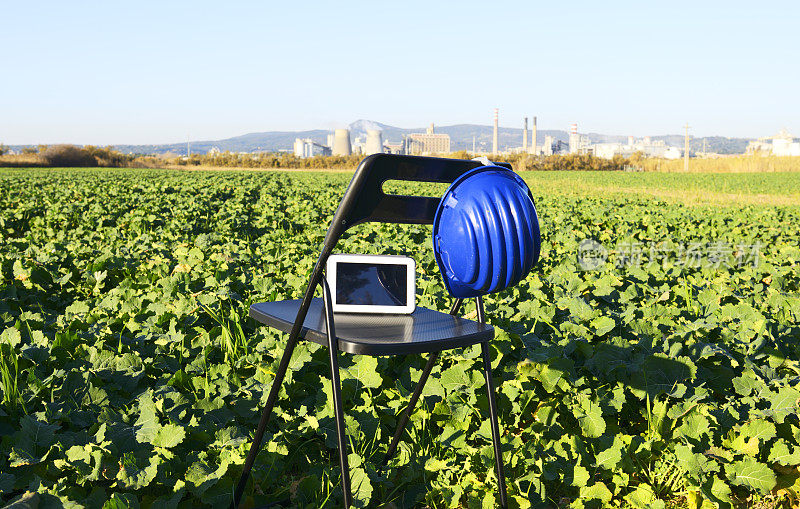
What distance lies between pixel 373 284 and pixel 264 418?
24.6 inches

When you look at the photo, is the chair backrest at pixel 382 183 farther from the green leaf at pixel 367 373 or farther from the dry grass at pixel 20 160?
the dry grass at pixel 20 160

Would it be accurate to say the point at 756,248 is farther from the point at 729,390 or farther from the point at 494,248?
the point at 494,248

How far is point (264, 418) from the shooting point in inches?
82.0

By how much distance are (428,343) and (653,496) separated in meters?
1.41

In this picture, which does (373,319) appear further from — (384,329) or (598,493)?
(598,493)

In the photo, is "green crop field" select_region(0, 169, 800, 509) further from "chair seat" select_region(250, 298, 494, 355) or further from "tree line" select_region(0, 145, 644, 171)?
"tree line" select_region(0, 145, 644, 171)

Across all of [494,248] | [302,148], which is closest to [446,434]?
[494,248]

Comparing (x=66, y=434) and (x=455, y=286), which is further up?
(x=455, y=286)

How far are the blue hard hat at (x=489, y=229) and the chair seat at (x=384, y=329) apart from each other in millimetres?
214

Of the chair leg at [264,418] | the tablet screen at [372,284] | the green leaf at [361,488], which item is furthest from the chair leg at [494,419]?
the chair leg at [264,418]

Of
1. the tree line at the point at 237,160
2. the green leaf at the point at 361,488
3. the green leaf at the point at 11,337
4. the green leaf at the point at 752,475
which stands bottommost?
the green leaf at the point at 752,475

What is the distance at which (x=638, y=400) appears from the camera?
10.6 feet

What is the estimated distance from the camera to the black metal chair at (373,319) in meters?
1.71

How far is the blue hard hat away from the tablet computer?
44 centimetres
